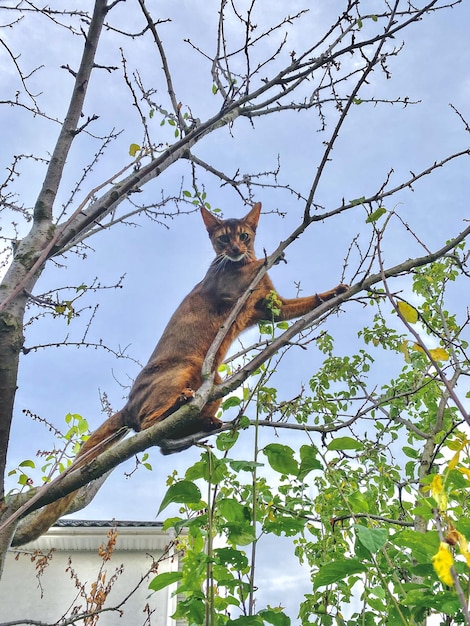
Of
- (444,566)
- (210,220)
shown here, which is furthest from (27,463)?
(444,566)

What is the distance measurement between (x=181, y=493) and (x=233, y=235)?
127 inches

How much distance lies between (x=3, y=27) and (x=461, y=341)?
15.0 ft

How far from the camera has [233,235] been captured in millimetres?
4809

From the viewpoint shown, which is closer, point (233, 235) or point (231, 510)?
point (231, 510)

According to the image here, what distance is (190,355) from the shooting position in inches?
158

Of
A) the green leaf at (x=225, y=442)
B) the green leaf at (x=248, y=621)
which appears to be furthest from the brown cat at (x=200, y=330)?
the green leaf at (x=248, y=621)

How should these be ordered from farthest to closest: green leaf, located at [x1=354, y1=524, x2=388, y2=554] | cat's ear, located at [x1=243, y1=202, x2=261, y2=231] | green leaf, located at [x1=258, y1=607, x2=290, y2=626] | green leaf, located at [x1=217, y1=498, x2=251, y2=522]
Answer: cat's ear, located at [x1=243, y1=202, x2=261, y2=231]
green leaf, located at [x1=217, y1=498, x2=251, y2=522]
green leaf, located at [x1=258, y1=607, x2=290, y2=626]
green leaf, located at [x1=354, y1=524, x2=388, y2=554]

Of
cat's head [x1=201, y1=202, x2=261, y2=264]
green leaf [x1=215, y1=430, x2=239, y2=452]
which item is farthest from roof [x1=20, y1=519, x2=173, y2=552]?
green leaf [x1=215, y1=430, x2=239, y2=452]

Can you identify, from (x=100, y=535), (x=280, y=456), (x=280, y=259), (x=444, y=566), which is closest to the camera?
(x=444, y=566)

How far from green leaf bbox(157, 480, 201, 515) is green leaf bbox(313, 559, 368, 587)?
460 mm

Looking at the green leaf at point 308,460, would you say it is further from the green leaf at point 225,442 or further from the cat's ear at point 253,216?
the cat's ear at point 253,216

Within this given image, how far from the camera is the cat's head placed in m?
4.62

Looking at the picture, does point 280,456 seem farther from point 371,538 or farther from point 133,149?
point 133,149

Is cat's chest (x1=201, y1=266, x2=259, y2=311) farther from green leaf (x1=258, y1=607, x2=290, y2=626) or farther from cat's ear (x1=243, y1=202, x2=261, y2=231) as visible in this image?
green leaf (x1=258, y1=607, x2=290, y2=626)
